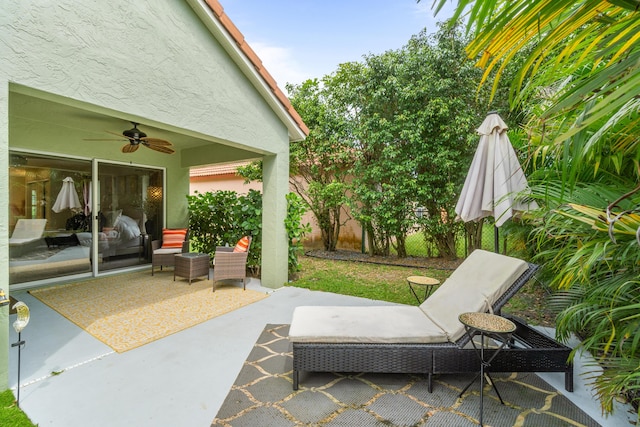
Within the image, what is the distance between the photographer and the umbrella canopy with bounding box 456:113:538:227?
4.20 metres

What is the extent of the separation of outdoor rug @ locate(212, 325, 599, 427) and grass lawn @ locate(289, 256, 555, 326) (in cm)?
229

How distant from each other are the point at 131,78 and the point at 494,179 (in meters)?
5.15

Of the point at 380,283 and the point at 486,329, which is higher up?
the point at 486,329

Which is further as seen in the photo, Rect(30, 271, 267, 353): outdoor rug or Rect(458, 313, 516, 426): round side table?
Rect(30, 271, 267, 353): outdoor rug

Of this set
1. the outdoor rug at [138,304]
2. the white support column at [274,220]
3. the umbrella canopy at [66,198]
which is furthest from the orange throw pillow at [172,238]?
the white support column at [274,220]

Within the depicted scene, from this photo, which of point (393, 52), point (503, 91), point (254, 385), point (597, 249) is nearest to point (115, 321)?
point (254, 385)

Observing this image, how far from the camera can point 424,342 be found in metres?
3.08

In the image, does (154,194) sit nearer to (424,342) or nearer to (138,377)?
(138,377)

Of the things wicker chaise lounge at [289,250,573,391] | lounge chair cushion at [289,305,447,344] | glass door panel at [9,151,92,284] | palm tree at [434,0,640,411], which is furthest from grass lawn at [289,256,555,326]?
glass door panel at [9,151,92,284]

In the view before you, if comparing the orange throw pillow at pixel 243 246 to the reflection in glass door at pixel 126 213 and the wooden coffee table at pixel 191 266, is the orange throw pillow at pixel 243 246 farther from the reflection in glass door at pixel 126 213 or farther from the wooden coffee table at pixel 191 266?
the reflection in glass door at pixel 126 213

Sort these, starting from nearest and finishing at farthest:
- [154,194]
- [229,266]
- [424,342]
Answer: [424,342]
[229,266]
[154,194]

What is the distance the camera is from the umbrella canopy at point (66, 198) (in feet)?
23.2

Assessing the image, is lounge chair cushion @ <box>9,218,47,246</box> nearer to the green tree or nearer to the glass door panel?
the glass door panel

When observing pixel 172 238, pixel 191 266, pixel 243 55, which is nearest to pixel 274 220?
pixel 191 266
